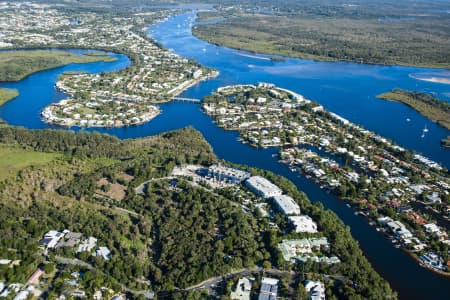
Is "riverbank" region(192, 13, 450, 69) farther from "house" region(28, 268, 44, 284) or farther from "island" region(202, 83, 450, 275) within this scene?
"house" region(28, 268, 44, 284)

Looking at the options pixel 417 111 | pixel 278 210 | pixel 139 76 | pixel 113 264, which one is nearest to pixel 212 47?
pixel 139 76

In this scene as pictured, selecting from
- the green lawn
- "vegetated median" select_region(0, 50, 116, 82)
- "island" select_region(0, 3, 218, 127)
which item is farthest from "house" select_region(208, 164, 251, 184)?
"vegetated median" select_region(0, 50, 116, 82)

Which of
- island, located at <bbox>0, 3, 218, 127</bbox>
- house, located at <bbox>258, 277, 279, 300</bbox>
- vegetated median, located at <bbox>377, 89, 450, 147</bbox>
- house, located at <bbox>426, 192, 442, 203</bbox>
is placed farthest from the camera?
vegetated median, located at <bbox>377, 89, 450, 147</bbox>

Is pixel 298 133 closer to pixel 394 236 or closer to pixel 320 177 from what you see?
pixel 320 177

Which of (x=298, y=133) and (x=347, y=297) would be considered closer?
(x=347, y=297)

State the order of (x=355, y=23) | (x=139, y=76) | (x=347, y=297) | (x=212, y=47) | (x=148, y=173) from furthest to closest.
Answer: (x=355, y=23) < (x=212, y=47) < (x=139, y=76) < (x=148, y=173) < (x=347, y=297)
